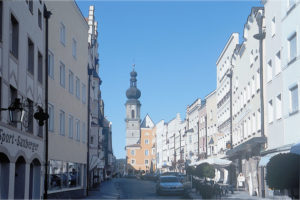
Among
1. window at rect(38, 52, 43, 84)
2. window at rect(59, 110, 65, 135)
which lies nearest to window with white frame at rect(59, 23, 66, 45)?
window at rect(59, 110, 65, 135)

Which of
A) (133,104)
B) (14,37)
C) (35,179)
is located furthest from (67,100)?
(133,104)

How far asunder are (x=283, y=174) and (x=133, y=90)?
499 feet

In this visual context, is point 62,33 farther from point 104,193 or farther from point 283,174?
point 283,174

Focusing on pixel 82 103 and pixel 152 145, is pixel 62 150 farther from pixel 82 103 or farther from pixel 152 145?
pixel 152 145

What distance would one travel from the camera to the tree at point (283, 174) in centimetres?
1430

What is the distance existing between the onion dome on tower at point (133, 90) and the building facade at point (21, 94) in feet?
460

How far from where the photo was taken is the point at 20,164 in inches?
838

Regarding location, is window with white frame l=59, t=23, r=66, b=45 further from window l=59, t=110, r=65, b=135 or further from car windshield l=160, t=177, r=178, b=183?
car windshield l=160, t=177, r=178, b=183

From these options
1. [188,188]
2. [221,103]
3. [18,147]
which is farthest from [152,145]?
[18,147]

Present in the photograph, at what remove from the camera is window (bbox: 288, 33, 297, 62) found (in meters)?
25.7

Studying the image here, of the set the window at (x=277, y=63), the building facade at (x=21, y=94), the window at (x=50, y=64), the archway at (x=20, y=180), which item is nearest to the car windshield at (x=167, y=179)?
the window at (x=277, y=63)

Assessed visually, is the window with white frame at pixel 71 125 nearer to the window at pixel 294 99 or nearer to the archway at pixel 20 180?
the archway at pixel 20 180

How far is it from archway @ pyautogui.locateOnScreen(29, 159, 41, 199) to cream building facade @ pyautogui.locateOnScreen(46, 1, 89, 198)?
2.06m

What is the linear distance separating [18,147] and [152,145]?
5702 inches
